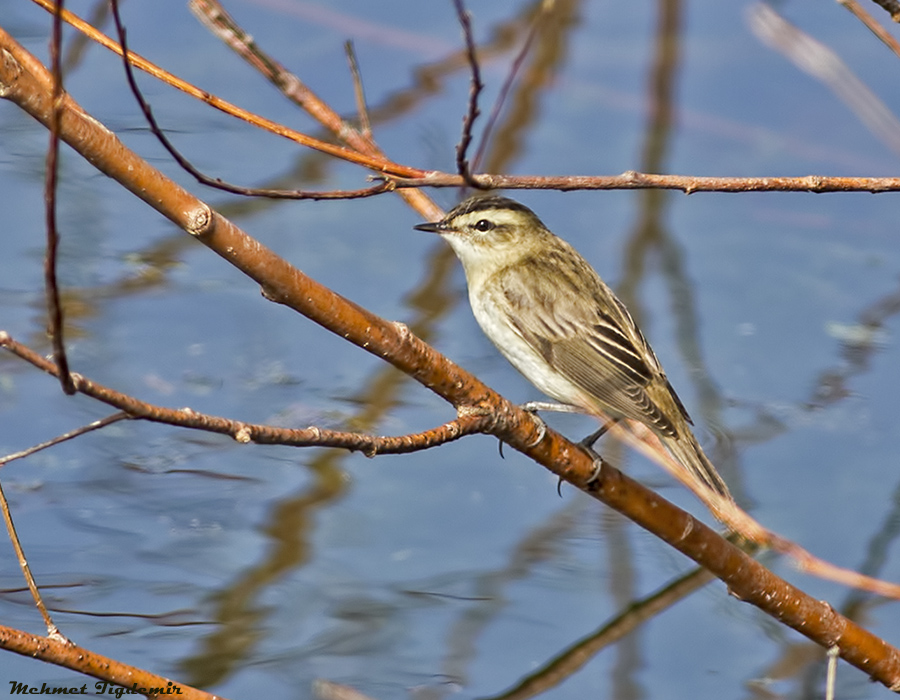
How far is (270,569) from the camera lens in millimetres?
6223

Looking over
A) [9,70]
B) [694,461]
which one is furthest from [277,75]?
[694,461]

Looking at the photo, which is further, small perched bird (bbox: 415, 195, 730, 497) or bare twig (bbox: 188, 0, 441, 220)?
small perched bird (bbox: 415, 195, 730, 497)

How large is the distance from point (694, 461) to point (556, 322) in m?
1.01

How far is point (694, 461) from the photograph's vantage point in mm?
5555

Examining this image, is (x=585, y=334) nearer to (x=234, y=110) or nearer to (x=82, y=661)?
(x=234, y=110)

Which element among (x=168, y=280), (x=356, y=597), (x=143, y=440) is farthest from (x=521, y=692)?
(x=168, y=280)

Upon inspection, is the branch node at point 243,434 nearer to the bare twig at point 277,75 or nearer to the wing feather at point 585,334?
the bare twig at point 277,75

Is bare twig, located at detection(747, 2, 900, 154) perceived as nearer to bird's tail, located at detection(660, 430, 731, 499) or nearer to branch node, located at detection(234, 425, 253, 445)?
bird's tail, located at detection(660, 430, 731, 499)

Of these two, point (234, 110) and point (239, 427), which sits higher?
point (234, 110)

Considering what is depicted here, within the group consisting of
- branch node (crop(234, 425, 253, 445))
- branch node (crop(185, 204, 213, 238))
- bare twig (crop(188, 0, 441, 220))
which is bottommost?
branch node (crop(234, 425, 253, 445))

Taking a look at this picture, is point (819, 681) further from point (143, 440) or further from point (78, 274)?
point (78, 274)

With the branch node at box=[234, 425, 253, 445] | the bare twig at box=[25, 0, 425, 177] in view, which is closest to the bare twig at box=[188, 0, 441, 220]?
the bare twig at box=[25, 0, 425, 177]

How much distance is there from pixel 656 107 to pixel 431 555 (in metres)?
5.06

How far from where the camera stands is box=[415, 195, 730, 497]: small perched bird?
5949mm
